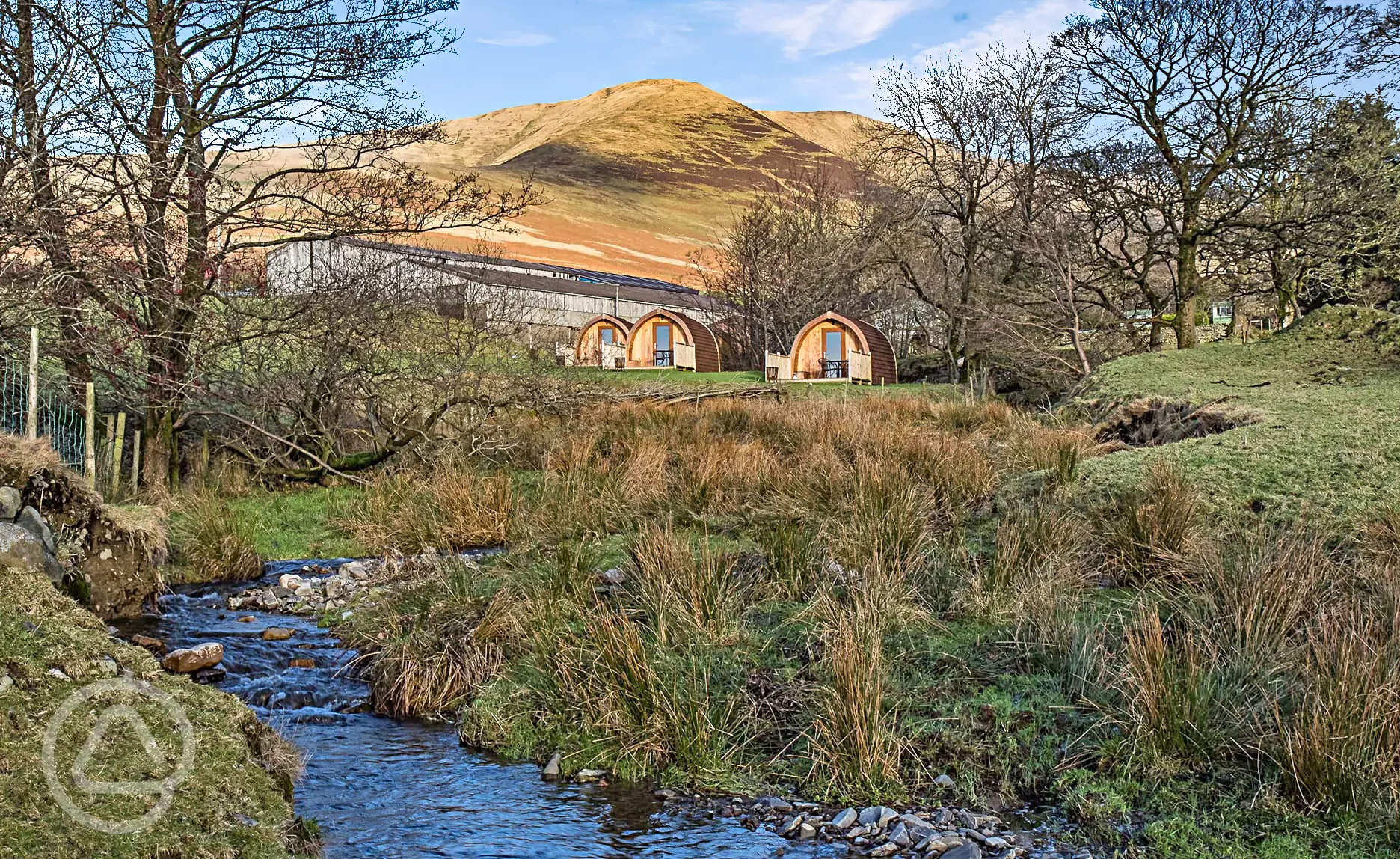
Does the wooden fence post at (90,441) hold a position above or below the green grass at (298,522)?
Result: above

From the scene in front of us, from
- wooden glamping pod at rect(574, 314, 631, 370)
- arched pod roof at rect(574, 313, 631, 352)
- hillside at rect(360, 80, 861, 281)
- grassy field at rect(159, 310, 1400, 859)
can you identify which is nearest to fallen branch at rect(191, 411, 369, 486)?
grassy field at rect(159, 310, 1400, 859)

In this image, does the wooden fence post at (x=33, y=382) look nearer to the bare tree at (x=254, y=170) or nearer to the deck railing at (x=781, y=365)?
the bare tree at (x=254, y=170)

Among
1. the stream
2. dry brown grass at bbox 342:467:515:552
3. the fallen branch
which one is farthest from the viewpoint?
the fallen branch

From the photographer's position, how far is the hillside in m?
101

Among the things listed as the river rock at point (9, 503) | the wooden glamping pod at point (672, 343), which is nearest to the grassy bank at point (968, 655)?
the river rock at point (9, 503)

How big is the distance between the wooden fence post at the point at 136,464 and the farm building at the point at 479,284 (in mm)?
2987

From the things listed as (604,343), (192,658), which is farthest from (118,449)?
(604,343)

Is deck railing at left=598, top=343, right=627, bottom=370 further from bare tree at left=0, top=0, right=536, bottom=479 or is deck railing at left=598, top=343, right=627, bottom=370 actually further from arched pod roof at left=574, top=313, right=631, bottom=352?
bare tree at left=0, top=0, right=536, bottom=479

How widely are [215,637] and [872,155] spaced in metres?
23.4

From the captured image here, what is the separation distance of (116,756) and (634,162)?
5938 inches

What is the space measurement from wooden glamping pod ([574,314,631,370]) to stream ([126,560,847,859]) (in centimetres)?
3000

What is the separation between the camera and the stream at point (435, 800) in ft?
15.4

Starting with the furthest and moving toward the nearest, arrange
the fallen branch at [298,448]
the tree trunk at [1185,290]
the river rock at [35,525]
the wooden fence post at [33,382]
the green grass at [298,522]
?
1. the tree trunk at [1185,290]
2. the fallen branch at [298,448]
3. the green grass at [298,522]
4. the wooden fence post at [33,382]
5. the river rock at [35,525]

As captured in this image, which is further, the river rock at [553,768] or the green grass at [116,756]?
the river rock at [553,768]
